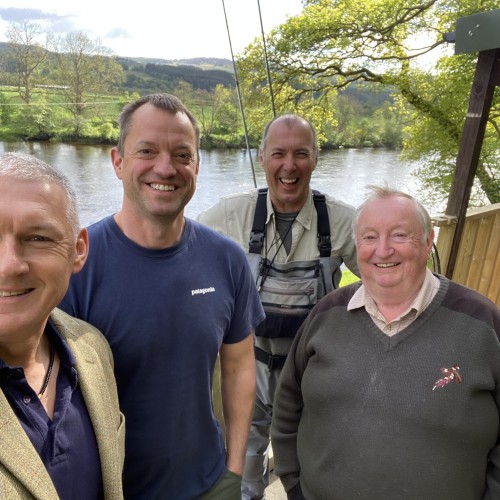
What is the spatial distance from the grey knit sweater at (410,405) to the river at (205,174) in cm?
49

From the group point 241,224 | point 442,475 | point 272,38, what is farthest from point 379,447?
point 272,38

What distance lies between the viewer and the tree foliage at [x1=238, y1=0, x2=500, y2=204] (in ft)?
33.8

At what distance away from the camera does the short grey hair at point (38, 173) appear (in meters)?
0.80

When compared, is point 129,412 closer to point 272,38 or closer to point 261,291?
point 261,291

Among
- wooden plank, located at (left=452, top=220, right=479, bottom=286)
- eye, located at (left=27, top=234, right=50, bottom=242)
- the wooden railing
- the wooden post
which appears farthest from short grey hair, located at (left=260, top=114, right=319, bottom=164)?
wooden plank, located at (left=452, top=220, right=479, bottom=286)

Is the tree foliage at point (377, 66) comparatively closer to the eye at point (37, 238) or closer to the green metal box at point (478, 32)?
the green metal box at point (478, 32)

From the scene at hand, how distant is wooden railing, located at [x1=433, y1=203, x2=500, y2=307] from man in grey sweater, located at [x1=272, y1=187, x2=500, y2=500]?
1936mm

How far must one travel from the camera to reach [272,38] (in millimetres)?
10695

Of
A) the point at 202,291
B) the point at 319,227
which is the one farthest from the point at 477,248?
the point at 202,291

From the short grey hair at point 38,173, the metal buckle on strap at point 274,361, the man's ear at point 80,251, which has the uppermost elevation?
the short grey hair at point 38,173

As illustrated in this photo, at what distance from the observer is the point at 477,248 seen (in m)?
3.37

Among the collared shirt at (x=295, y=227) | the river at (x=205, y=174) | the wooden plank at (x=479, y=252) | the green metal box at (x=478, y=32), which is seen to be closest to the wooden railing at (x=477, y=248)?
the wooden plank at (x=479, y=252)

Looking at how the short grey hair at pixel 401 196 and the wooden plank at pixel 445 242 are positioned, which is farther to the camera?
the wooden plank at pixel 445 242

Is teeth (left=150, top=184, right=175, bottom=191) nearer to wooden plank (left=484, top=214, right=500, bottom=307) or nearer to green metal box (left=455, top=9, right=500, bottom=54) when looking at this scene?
green metal box (left=455, top=9, right=500, bottom=54)
